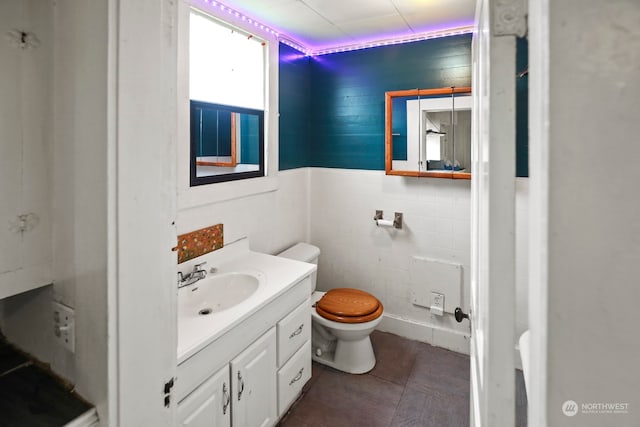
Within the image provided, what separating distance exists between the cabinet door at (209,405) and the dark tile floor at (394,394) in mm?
627

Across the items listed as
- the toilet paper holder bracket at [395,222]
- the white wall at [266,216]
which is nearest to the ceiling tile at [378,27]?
the white wall at [266,216]

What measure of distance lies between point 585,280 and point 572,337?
0.06 metres

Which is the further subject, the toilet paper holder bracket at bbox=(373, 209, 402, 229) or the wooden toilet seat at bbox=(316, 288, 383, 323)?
the toilet paper holder bracket at bbox=(373, 209, 402, 229)

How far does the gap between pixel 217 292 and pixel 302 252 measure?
37.4 inches

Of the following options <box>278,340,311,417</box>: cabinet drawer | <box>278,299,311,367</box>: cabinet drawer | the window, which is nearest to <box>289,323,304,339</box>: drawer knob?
<box>278,299,311,367</box>: cabinet drawer

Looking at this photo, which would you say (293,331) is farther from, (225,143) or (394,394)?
(225,143)

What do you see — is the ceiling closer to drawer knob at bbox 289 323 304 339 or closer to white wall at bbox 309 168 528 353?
white wall at bbox 309 168 528 353

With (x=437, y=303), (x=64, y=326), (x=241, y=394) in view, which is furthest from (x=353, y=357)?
(x=64, y=326)

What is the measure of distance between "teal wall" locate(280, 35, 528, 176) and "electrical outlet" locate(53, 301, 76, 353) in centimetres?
189

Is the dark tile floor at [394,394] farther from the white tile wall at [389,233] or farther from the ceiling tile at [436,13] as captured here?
the ceiling tile at [436,13]

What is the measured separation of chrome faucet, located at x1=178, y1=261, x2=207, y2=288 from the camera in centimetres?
180

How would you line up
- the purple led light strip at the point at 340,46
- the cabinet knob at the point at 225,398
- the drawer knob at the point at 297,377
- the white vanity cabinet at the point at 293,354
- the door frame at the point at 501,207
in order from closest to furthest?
1. the door frame at the point at 501,207
2. the cabinet knob at the point at 225,398
3. the white vanity cabinet at the point at 293,354
4. the drawer knob at the point at 297,377
5. the purple led light strip at the point at 340,46

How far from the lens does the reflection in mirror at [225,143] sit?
193 cm

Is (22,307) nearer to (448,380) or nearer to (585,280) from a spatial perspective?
(585,280)
